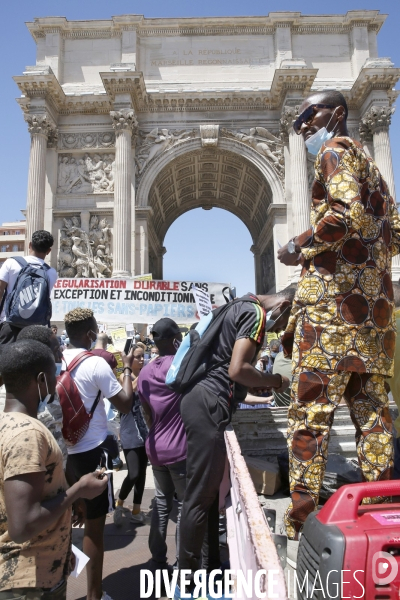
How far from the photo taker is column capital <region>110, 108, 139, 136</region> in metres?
17.7

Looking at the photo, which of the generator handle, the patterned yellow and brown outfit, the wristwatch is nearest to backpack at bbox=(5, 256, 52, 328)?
the wristwatch

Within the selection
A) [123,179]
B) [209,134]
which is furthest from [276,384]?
[209,134]

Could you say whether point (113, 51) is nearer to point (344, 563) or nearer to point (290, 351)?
point (290, 351)

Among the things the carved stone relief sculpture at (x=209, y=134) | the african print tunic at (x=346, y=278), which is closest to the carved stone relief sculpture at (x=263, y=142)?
the carved stone relief sculpture at (x=209, y=134)

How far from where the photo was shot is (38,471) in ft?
5.41

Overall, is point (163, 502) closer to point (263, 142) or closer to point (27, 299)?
point (27, 299)

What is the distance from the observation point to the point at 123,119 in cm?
1764

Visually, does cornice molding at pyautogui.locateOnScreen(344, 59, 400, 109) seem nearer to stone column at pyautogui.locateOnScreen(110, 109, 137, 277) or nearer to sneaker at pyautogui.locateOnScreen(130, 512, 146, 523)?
stone column at pyautogui.locateOnScreen(110, 109, 137, 277)

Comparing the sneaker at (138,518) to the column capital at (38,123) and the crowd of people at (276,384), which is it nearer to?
the crowd of people at (276,384)

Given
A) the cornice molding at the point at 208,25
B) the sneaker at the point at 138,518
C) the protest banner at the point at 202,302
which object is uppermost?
the cornice molding at the point at 208,25

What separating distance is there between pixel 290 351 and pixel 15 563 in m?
1.83

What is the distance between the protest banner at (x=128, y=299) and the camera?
1159cm

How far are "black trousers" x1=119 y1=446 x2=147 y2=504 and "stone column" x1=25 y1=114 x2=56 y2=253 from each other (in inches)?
554

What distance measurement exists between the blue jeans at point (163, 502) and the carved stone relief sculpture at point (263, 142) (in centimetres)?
1701
